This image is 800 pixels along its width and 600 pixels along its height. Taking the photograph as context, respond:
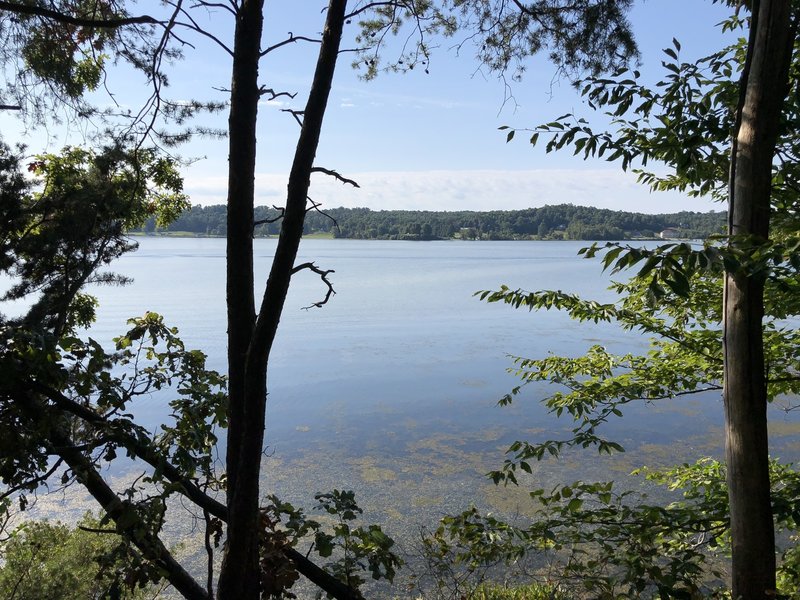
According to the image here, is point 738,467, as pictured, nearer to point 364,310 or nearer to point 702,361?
point 702,361

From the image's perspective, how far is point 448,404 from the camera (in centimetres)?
1099

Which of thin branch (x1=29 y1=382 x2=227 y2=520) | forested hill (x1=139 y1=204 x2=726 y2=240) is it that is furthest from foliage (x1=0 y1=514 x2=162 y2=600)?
forested hill (x1=139 y1=204 x2=726 y2=240)

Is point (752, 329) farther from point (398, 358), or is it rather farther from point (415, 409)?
point (398, 358)

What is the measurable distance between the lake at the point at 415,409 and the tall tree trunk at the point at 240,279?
1.13 feet

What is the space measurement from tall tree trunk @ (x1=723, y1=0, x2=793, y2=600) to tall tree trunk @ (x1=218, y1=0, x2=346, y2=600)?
4.84 ft

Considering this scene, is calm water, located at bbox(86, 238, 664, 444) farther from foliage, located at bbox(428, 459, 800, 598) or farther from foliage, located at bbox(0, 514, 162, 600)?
foliage, located at bbox(0, 514, 162, 600)

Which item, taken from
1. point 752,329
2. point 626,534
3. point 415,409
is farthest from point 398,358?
point 752,329

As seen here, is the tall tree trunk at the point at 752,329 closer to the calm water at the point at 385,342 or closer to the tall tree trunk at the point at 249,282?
the tall tree trunk at the point at 249,282

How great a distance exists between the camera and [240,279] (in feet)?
7.25

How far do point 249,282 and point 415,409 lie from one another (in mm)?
8765

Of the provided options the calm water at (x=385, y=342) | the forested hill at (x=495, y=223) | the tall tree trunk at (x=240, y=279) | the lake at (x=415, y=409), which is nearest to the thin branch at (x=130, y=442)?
the tall tree trunk at (x=240, y=279)

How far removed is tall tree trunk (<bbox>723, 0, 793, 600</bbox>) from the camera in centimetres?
215

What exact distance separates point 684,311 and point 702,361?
1.56 feet

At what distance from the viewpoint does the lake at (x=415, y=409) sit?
25.7ft
